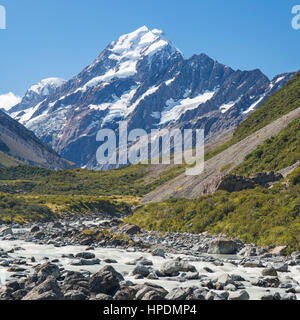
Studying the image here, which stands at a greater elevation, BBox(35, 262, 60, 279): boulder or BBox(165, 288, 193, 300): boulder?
BBox(35, 262, 60, 279): boulder

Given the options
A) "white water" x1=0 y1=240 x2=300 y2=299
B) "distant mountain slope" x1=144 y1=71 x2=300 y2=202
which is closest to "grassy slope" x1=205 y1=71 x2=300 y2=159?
"distant mountain slope" x1=144 y1=71 x2=300 y2=202

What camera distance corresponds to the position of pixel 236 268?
30.9 meters

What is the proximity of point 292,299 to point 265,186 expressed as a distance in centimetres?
5066

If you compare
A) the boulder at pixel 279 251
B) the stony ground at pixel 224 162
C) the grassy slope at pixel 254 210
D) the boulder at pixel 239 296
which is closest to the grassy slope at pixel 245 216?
the grassy slope at pixel 254 210

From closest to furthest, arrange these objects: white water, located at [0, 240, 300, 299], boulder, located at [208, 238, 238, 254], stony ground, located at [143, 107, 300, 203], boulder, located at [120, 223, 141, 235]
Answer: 1. white water, located at [0, 240, 300, 299]
2. boulder, located at [208, 238, 238, 254]
3. boulder, located at [120, 223, 141, 235]
4. stony ground, located at [143, 107, 300, 203]

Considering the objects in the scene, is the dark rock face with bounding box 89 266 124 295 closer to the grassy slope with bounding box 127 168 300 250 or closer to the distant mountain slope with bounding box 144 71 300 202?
the grassy slope with bounding box 127 168 300 250

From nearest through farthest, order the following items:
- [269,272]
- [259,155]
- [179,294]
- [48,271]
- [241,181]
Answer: [179,294] → [48,271] → [269,272] → [241,181] → [259,155]

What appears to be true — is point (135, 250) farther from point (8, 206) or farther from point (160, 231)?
point (8, 206)

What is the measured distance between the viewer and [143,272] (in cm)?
2680

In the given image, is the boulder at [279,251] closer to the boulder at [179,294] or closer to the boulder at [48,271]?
the boulder at [179,294]

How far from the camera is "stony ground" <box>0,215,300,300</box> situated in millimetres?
19828

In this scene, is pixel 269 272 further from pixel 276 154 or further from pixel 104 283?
pixel 276 154

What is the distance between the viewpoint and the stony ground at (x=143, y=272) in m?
19.8

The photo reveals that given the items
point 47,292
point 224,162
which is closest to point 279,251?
point 47,292
